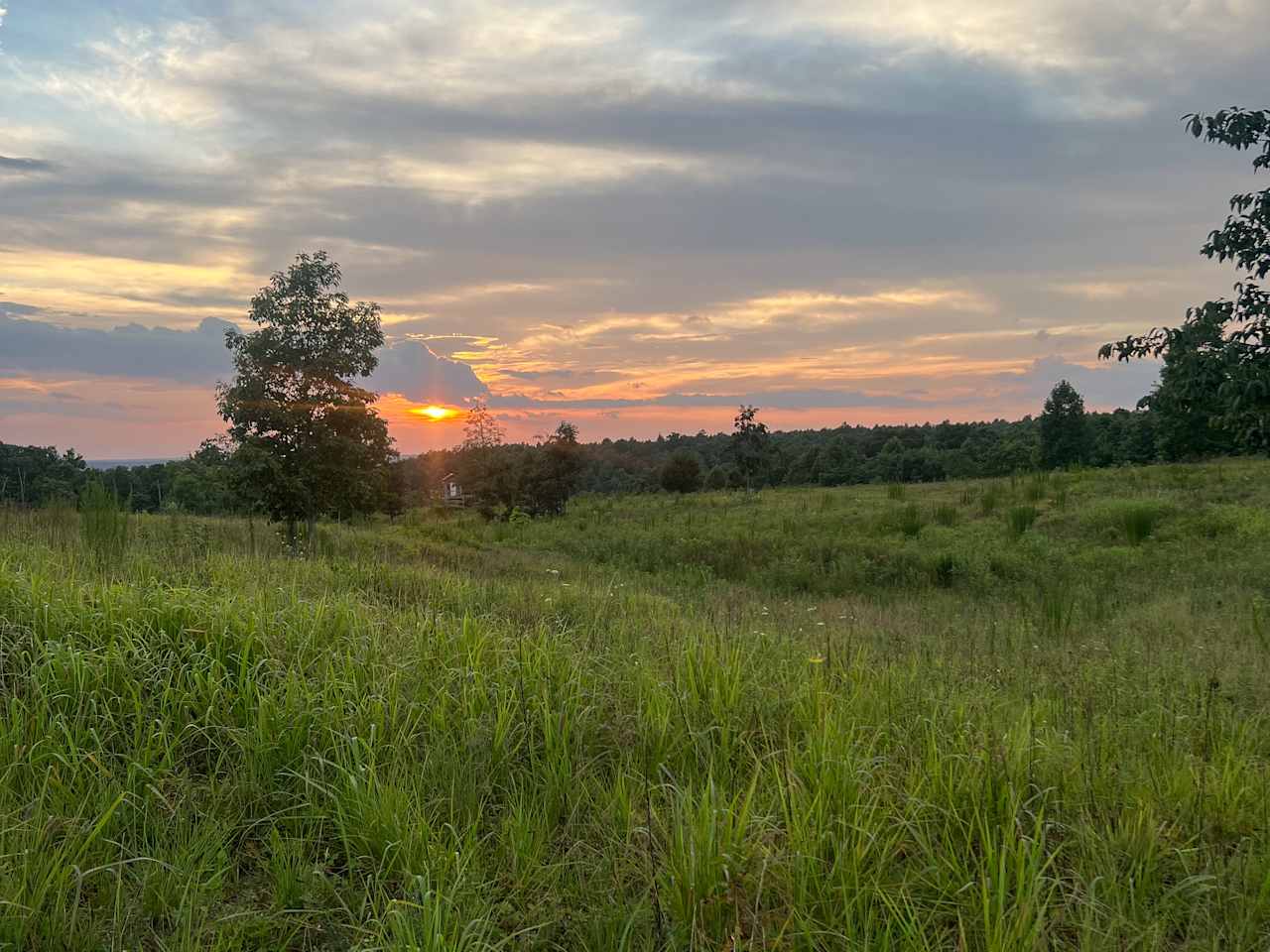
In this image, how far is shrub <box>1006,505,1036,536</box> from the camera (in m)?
17.9

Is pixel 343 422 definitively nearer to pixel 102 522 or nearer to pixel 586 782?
pixel 102 522

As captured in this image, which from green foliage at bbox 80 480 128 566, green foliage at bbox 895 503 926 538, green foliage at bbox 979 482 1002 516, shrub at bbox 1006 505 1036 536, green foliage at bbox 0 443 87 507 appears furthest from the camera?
green foliage at bbox 979 482 1002 516

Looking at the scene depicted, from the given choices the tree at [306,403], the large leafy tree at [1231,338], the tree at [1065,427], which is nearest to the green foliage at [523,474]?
the tree at [306,403]

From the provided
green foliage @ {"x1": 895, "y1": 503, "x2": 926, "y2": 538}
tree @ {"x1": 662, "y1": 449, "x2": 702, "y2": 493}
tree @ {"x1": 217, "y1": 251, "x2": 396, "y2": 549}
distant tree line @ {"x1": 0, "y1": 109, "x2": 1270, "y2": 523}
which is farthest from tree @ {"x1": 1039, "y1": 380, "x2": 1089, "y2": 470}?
tree @ {"x1": 217, "y1": 251, "x2": 396, "y2": 549}

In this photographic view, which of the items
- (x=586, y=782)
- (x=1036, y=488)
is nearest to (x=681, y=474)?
(x=1036, y=488)

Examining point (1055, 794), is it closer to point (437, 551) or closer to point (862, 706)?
point (862, 706)

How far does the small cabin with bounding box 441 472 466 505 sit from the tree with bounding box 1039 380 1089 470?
5418 centimetres

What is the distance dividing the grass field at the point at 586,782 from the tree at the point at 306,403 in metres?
11.1

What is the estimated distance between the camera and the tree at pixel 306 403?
17.7m

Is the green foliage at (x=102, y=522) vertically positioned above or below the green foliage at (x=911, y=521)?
above

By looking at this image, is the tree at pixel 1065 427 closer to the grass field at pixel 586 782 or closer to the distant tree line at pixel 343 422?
the distant tree line at pixel 343 422

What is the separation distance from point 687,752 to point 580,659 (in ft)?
4.52

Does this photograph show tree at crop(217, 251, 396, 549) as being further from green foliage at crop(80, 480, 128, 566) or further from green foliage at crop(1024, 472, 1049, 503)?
green foliage at crop(1024, 472, 1049, 503)

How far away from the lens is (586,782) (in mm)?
3777
